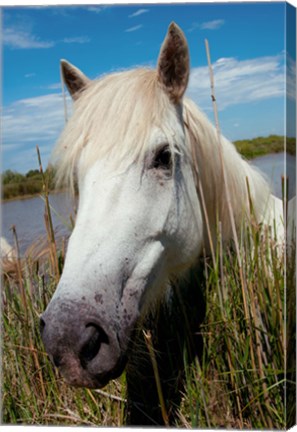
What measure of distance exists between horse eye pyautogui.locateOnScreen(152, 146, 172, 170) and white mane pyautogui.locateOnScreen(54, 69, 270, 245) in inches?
2.1

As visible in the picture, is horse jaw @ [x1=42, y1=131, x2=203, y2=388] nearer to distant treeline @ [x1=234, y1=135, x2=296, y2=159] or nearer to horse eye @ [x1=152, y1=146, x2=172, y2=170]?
horse eye @ [x1=152, y1=146, x2=172, y2=170]

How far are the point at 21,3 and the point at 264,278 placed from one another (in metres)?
1.05

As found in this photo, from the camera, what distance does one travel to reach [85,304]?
42.0 inches

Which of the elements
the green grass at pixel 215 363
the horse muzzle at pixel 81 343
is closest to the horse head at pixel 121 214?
the horse muzzle at pixel 81 343

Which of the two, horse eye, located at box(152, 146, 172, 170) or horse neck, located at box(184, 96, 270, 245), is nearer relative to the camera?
horse eye, located at box(152, 146, 172, 170)

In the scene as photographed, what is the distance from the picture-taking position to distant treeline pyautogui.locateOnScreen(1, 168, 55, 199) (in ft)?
5.07

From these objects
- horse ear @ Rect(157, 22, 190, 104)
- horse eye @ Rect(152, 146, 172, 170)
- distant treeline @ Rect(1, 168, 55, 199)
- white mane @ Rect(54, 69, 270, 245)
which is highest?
horse ear @ Rect(157, 22, 190, 104)

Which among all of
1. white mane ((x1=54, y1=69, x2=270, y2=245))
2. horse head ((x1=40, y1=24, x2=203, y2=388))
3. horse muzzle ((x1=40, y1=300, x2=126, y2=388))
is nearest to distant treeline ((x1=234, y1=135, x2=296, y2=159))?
white mane ((x1=54, y1=69, x2=270, y2=245))

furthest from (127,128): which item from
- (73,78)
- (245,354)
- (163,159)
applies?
(245,354)

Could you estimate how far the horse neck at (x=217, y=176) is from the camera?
1553mm

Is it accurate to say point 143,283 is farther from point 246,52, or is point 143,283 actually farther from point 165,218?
point 246,52

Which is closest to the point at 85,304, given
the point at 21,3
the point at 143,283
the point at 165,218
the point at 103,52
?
the point at 143,283

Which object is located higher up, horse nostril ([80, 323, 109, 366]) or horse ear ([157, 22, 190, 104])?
horse ear ([157, 22, 190, 104])

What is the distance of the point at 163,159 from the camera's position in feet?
4.44
